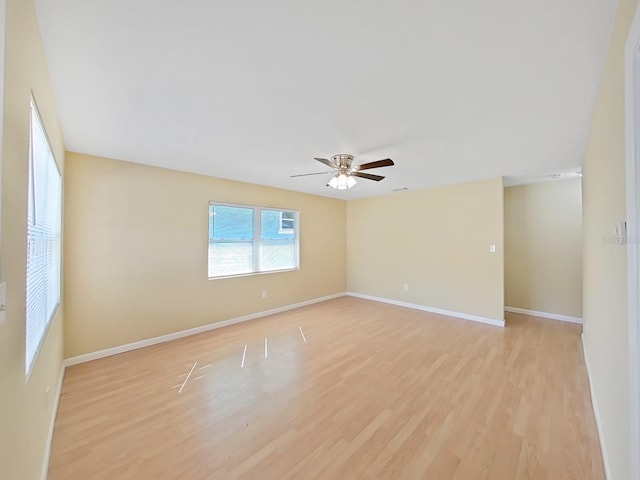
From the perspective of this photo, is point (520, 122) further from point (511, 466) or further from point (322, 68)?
point (511, 466)

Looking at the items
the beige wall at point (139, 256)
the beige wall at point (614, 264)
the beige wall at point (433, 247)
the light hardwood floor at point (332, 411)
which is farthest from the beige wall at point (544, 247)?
the beige wall at point (139, 256)

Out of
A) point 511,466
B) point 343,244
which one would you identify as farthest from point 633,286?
point 343,244

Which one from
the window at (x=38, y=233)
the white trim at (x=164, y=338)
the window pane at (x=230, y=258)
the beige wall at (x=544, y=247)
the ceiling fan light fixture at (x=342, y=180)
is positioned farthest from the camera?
the beige wall at (x=544, y=247)

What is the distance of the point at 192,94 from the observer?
1811 millimetres

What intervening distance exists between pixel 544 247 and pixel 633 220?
443cm

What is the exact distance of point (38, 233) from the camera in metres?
1.58

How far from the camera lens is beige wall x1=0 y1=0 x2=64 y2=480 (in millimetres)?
879

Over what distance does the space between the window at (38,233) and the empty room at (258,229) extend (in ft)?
0.13

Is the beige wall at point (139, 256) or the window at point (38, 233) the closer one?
the window at point (38, 233)

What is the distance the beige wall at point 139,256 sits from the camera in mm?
2883

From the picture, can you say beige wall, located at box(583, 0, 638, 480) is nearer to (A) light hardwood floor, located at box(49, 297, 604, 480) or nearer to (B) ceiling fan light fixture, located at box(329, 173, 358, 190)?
(A) light hardwood floor, located at box(49, 297, 604, 480)

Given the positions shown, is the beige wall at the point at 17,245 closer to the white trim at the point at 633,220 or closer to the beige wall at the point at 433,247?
the white trim at the point at 633,220

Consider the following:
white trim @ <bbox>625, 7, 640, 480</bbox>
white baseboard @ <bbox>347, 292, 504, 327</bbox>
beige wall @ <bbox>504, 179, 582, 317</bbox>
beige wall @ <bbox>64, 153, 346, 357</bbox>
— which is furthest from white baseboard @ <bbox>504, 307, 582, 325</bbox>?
beige wall @ <bbox>64, 153, 346, 357</bbox>

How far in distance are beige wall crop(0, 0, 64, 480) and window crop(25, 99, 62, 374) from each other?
0.19 metres
